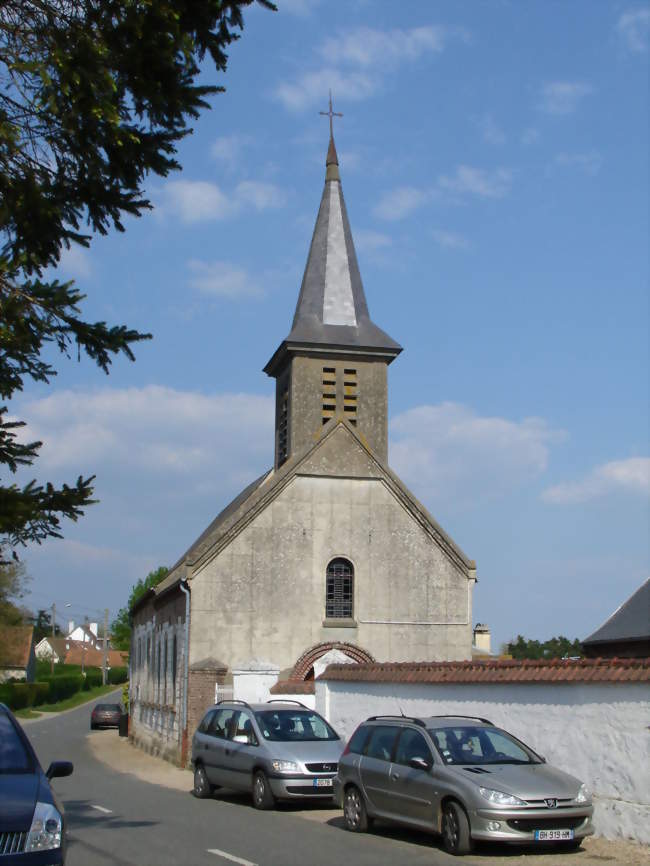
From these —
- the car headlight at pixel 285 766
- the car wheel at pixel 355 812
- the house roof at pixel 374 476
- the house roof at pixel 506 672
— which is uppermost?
the house roof at pixel 374 476

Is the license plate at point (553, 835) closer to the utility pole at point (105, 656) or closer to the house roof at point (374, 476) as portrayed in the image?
the house roof at point (374, 476)

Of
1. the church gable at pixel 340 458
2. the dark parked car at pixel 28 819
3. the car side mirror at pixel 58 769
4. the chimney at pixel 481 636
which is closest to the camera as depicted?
the dark parked car at pixel 28 819

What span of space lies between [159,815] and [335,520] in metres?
12.9

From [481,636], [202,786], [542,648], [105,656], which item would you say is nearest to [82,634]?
[105,656]

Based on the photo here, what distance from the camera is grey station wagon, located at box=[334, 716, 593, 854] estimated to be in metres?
11.5

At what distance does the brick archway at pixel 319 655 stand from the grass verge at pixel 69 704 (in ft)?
128

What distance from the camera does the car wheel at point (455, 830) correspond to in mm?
11609

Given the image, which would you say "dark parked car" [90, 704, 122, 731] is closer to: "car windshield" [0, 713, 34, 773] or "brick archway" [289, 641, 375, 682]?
"brick archway" [289, 641, 375, 682]

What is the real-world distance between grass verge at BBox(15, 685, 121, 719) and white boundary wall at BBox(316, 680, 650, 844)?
A: 50.6m

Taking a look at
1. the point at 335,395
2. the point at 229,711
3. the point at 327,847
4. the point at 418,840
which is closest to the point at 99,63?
the point at 327,847

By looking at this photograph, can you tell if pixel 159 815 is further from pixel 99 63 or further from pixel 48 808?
pixel 99 63

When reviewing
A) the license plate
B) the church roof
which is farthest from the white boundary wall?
the church roof

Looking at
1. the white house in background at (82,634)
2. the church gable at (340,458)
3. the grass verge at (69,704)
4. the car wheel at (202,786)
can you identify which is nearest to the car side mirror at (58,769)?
the car wheel at (202,786)

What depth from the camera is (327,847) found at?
12242mm
